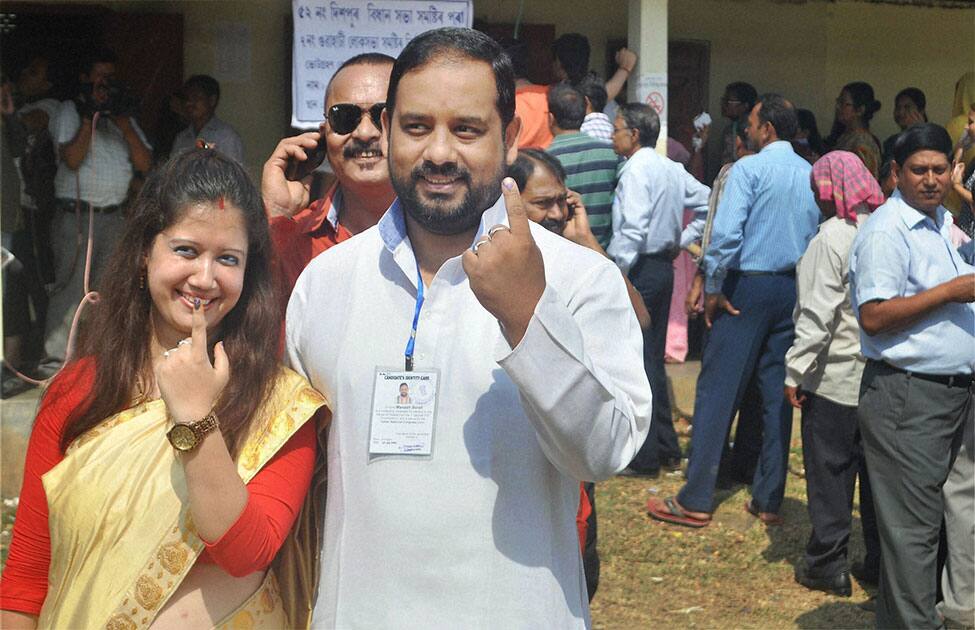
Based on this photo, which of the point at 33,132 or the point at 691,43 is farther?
the point at 691,43

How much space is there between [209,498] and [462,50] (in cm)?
91

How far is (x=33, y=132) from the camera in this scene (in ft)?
24.1

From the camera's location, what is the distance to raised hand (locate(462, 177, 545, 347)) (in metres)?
1.86

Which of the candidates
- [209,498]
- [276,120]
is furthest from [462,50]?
[276,120]

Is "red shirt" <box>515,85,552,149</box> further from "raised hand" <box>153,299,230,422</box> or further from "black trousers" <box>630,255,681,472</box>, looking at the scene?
"raised hand" <box>153,299,230,422</box>

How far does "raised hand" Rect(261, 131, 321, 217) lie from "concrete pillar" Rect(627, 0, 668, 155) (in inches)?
188

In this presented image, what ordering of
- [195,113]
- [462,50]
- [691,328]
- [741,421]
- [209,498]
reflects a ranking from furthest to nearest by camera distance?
[691,328]
[195,113]
[741,421]
[462,50]
[209,498]

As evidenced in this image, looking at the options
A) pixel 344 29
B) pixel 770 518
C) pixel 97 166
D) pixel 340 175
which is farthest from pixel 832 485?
pixel 97 166

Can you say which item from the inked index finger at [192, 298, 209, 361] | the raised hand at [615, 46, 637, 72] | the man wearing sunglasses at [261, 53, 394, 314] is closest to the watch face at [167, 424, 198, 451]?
the inked index finger at [192, 298, 209, 361]

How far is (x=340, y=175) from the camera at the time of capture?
3127 millimetres

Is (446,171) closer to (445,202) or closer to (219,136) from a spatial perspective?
(445,202)

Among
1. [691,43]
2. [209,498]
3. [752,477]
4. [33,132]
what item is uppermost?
[691,43]

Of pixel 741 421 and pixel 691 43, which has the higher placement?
pixel 691 43

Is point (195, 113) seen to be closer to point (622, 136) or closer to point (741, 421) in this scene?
point (622, 136)
